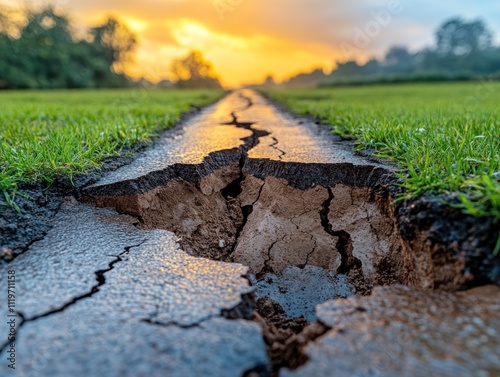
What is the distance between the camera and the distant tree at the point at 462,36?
5953 cm

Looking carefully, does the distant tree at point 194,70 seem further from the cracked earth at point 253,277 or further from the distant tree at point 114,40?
the cracked earth at point 253,277

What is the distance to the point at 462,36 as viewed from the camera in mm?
60062

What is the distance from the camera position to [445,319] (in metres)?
1.16

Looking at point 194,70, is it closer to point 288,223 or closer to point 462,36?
point 462,36

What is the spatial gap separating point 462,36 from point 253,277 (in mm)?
71416

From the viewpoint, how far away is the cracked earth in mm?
1019

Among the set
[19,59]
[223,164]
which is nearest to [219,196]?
[223,164]

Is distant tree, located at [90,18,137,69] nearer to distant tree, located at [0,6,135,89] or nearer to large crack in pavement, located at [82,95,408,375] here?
distant tree, located at [0,6,135,89]

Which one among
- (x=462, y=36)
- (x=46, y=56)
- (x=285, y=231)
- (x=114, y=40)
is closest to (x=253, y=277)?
(x=285, y=231)

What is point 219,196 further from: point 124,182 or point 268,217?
point 124,182

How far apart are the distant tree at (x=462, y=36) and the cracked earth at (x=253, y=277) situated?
222ft

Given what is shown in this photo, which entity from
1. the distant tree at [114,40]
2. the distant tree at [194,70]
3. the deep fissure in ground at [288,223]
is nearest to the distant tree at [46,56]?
the distant tree at [114,40]

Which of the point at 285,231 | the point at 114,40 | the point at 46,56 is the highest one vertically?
the point at 114,40

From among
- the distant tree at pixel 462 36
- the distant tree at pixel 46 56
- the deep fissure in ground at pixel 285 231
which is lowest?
the deep fissure in ground at pixel 285 231
